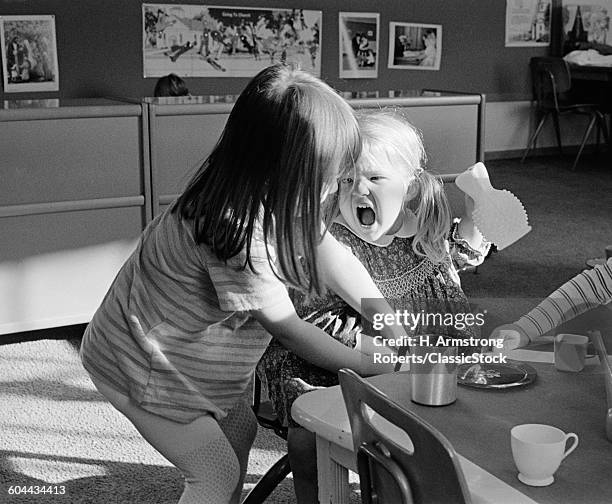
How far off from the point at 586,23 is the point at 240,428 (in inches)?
320

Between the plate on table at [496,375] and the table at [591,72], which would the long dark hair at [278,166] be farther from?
the table at [591,72]

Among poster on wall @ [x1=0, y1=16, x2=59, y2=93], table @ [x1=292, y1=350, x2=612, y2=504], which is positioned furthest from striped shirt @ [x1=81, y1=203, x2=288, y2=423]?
poster on wall @ [x1=0, y1=16, x2=59, y2=93]

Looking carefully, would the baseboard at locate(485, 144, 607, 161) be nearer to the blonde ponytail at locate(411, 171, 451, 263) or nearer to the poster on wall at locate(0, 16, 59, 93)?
the poster on wall at locate(0, 16, 59, 93)

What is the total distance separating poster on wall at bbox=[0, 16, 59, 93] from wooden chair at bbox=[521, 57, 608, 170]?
427 centimetres

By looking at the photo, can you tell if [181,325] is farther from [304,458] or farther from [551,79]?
[551,79]

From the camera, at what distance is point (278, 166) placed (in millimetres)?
1496

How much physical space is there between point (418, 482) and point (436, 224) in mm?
1019

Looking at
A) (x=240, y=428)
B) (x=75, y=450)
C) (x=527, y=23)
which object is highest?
(x=527, y=23)

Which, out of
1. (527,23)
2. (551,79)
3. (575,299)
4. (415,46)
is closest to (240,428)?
(575,299)

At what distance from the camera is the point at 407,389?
148cm

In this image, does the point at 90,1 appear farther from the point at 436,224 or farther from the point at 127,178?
the point at 436,224

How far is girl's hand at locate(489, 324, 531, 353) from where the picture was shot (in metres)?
1.70

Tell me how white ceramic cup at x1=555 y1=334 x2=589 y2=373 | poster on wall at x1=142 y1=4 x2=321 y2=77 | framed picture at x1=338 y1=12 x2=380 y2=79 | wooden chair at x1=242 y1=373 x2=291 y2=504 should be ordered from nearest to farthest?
1. white ceramic cup at x1=555 y1=334 x2=589 y2=373
2. wooden chair at x1=242 y1=373 x2=291 y2=504
3. poster on wall at x1=142 y1=4 x2=321 y2=77
4. framed picture at x1=338 y1=12 x2=380 y2=79

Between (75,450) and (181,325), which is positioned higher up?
(181,325)
